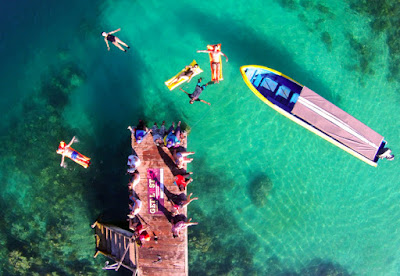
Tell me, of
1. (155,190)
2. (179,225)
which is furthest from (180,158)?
(179,225)

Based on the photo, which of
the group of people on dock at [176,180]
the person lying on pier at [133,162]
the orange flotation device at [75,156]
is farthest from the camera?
the orange flotation device at [75,156]

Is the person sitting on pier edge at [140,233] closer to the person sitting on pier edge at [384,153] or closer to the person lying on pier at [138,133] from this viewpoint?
the person lying on pier at [138,133]

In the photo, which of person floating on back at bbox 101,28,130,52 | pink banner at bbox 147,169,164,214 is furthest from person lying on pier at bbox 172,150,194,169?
person floating on back at bbox 101,28,130,52

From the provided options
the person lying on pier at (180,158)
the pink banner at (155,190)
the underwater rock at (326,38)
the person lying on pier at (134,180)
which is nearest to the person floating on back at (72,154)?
the person lying on pier at (134,180)

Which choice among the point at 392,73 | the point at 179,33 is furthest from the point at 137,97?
the point at 392,73

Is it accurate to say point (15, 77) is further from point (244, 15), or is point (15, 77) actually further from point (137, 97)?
point (244, 15)

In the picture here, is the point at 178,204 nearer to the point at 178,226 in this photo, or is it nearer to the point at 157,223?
the point at 178,226

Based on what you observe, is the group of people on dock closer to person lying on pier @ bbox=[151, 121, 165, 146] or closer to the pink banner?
person lying on pier @ bbox=[151, 121, 165, 146]
